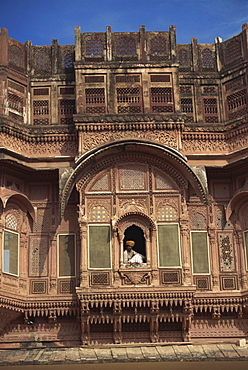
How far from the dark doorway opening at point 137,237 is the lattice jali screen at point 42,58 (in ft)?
14.4

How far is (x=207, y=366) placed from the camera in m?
18.5

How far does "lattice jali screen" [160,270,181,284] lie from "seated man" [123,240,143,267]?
592mm

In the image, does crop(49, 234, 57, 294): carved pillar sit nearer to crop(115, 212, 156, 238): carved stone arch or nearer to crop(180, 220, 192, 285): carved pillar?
crop(115, 212, 156, 238): carved stone arch

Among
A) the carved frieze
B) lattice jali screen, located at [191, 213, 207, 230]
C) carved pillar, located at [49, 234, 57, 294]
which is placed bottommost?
carved pillar, located at [49, 234, 57, 294]

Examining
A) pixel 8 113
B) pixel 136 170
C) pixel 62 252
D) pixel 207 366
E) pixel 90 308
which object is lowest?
pixel 207 366

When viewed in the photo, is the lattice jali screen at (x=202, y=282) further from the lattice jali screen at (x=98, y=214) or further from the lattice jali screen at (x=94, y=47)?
the lattice jali screen at (x=94, y=47)

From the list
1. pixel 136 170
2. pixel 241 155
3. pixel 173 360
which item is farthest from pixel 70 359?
pixel 241 155

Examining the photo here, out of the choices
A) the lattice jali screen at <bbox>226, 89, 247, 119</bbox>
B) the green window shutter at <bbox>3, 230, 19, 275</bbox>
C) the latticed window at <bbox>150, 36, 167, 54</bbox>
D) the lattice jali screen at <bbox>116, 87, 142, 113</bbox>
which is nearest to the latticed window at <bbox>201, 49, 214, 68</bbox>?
the lattice jali screen at <bbox>226, 89, 247, 119</bbox>

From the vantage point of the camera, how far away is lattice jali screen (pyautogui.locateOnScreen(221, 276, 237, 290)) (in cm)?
2177

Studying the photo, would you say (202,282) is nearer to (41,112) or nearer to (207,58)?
(41,112)

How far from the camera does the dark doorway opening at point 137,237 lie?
22.3m

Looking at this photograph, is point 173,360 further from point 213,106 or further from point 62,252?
point 213,106

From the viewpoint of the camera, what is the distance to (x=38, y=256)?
21.9 meters

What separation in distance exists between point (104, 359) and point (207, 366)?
1.94 m
